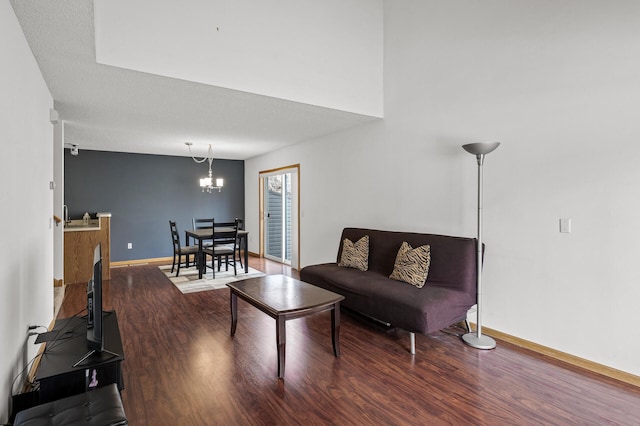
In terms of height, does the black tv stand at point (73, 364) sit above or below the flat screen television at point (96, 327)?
below

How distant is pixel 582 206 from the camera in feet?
8.66

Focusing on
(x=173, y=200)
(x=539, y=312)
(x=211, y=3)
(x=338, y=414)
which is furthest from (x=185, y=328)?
(x=173, y=200)

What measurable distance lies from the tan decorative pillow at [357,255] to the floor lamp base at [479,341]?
1290 mm

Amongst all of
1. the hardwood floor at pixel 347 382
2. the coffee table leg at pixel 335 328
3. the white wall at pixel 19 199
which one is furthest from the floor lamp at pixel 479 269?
the white wall at pixel 19 199

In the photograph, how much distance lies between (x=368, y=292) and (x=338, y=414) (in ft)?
4.29

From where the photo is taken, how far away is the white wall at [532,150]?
2.47m

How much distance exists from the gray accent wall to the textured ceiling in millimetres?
542

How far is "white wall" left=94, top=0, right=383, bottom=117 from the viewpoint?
Answer: 8.90 feet

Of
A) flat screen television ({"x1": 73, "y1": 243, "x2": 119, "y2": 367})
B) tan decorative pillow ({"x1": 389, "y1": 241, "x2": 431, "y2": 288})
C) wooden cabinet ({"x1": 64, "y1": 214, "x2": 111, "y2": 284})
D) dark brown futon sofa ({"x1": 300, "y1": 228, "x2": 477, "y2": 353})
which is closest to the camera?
flat screen television ({"x1": 73, "y1": 243, "x2": 119, "y2": 367})

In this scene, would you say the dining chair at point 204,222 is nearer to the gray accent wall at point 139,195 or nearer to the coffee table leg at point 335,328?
the gray accent wall at point 139,195

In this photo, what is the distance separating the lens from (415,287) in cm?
321

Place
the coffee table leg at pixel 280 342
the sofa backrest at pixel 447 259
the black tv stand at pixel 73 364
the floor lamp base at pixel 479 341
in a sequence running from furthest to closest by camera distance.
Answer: the sofa backrest at pixel 447 259, the floor lamp base at pixel 479 341, the coffee table leg at pixel 280 342, the black tv stand at pixel 73 364

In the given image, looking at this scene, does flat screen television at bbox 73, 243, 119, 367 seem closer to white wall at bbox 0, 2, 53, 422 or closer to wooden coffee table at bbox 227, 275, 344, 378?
white wall at bbox 0, 2, 53, 422

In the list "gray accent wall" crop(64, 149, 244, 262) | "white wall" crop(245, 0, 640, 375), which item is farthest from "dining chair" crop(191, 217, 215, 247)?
"white wall" crop(245, 0, 640, 375)
